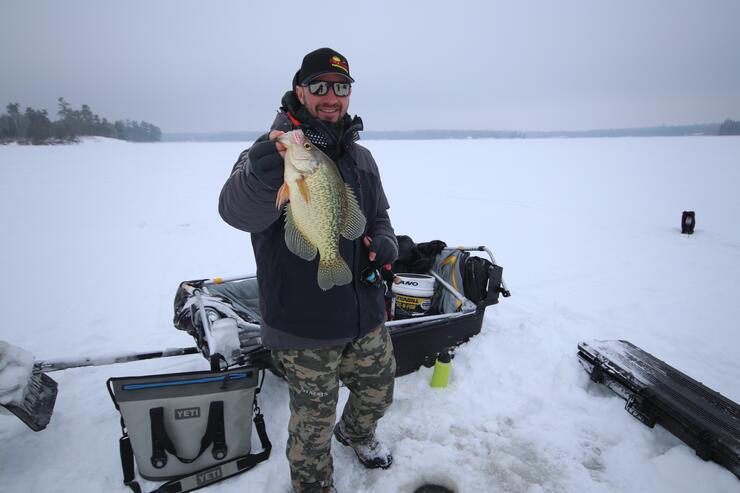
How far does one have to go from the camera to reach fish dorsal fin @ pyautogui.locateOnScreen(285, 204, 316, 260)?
1631mm

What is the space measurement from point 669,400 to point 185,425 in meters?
3.61

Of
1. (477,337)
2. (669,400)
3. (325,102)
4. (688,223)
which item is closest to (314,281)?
(325,102)

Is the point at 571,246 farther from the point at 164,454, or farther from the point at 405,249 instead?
the point at 164,454

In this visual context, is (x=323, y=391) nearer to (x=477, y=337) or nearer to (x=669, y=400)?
(x=477, y=337)

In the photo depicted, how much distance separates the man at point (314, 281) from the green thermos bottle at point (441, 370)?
43.5 inches

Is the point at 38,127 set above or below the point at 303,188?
above

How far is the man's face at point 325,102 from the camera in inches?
71.8

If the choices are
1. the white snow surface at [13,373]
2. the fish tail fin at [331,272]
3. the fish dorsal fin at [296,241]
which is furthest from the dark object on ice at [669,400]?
the white snow surface at [13,373]

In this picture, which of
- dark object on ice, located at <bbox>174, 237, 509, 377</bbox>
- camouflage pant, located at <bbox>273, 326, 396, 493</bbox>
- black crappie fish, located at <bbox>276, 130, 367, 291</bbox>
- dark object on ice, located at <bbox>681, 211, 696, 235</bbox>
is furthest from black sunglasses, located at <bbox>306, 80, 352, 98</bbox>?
dark object on ice, located at <bbox>681, 211, 696, 235</bbox>

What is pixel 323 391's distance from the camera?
1.97 metres

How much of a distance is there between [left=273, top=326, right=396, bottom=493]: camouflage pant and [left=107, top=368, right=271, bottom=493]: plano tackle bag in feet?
1.56

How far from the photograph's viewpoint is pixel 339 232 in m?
1.73

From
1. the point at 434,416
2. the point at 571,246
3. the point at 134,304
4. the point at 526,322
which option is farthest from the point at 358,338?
the point at 571,246

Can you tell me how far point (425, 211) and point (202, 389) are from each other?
9.97m
